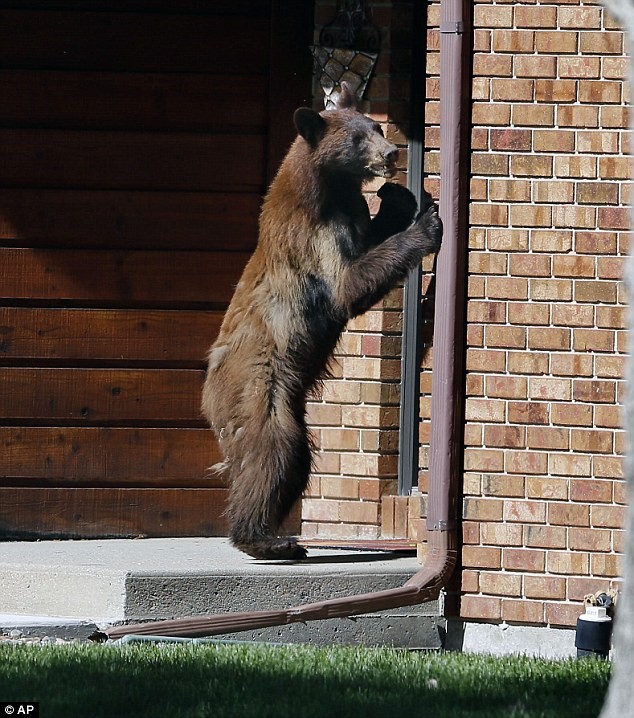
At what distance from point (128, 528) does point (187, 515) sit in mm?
318

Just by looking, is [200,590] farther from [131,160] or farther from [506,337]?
[131,160]

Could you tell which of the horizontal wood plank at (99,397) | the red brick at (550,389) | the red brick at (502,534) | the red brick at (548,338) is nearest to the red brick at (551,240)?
the red brick at (548,338)

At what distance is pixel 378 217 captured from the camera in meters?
6.42

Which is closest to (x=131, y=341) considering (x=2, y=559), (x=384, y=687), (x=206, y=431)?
(x=206, y=431)

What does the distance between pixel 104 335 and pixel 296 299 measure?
1303 millimetres

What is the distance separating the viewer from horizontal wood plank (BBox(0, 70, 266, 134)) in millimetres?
6969

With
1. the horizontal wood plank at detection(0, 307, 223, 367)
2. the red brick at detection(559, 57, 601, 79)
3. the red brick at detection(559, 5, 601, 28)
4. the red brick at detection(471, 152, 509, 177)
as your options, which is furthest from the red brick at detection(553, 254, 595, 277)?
the horizontal wood plank at detection(0, 307, 223, 367)

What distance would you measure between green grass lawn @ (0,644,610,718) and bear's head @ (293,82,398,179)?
7.51 ft

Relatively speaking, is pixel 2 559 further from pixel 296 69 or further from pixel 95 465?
pixel 296 69

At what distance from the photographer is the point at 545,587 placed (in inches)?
236

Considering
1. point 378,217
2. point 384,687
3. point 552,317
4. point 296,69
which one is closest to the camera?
point 384,687

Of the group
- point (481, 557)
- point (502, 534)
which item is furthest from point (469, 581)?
point (502, 534)

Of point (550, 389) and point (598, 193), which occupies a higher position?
point (598, 193)

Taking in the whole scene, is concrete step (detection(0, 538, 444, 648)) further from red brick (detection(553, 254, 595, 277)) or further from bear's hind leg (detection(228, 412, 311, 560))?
red brick (detection(553, 254, 595, 277))
